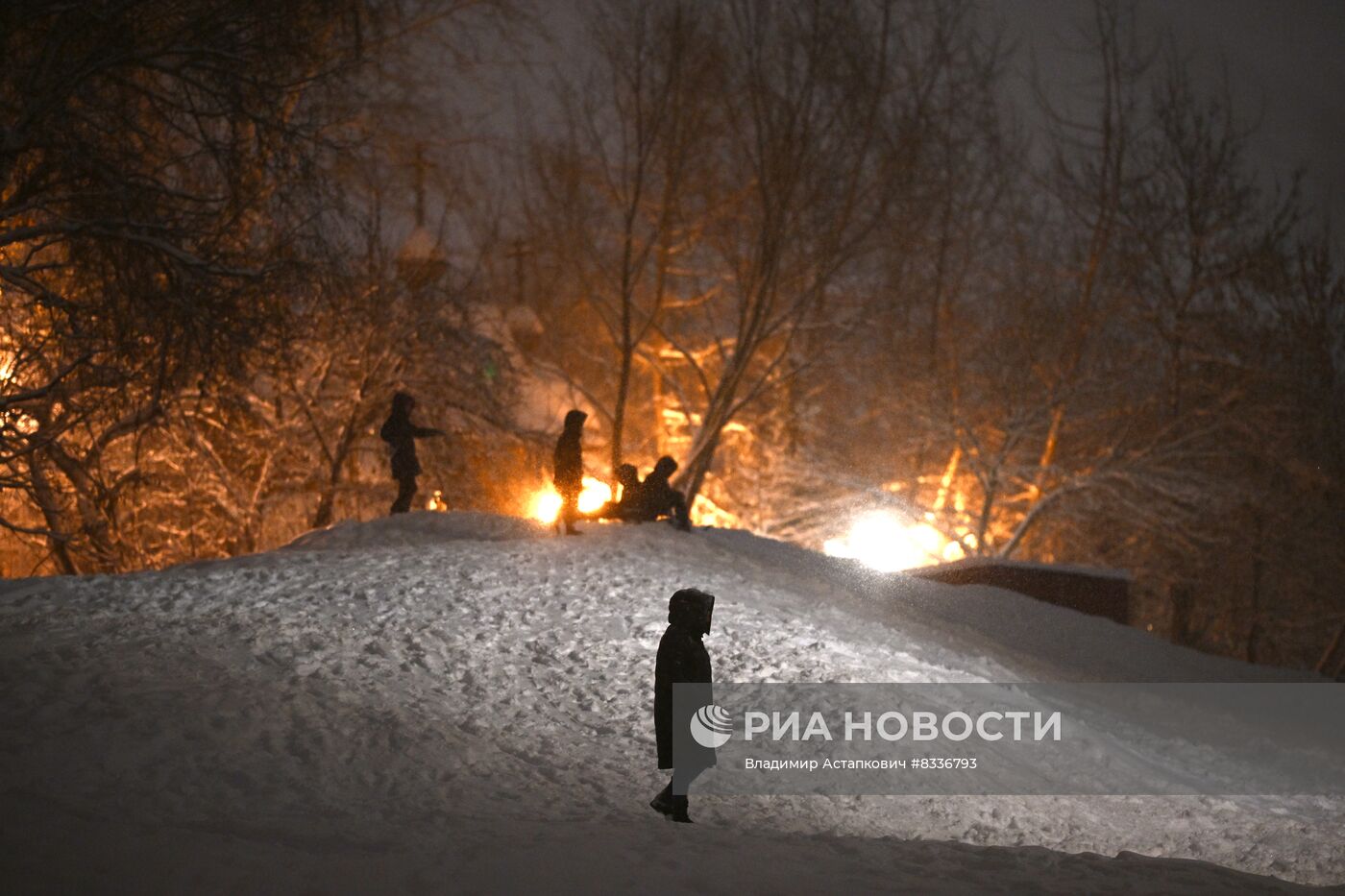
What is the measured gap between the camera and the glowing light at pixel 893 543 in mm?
25969

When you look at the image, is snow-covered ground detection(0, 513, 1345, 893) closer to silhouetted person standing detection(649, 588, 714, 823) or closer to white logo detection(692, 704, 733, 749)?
silhouetted person standing detection(649, 588, 714, 823)

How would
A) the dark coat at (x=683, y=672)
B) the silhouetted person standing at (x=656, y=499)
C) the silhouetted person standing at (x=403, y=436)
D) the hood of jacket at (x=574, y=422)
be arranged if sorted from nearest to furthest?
the dark coat at (x=683, y=672)
the hood of jacket at (x=574, y=422)
the silhouetted person standing at (x=403, y=436)
the silhouetted person standing at (x=656, y=499)

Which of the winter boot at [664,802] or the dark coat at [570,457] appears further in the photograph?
the dark coat at [570,457]

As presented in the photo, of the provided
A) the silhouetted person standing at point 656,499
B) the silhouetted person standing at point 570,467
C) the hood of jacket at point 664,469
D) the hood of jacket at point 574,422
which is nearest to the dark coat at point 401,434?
the silhouetted person standing at point 570,467

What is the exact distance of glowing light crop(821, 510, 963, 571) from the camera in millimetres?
25969

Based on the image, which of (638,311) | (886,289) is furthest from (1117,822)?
(886,289)

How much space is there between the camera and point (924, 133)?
24.8 meters

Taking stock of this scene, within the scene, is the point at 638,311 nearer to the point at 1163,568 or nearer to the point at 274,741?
the point at 1163,568

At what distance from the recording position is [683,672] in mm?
7047

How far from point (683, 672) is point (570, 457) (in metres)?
7.32

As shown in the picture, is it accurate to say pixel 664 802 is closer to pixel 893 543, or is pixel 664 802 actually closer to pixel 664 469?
pixel 664 469

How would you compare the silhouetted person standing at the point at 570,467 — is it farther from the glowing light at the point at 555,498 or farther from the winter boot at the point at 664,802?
the winter boot at the point at 664,802

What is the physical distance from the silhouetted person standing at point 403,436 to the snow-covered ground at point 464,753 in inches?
79.7

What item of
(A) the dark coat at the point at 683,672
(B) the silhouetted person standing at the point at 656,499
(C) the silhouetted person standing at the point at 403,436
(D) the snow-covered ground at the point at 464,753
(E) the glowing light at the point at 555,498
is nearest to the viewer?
(D) the snow-covered ground at the point at 464,753
